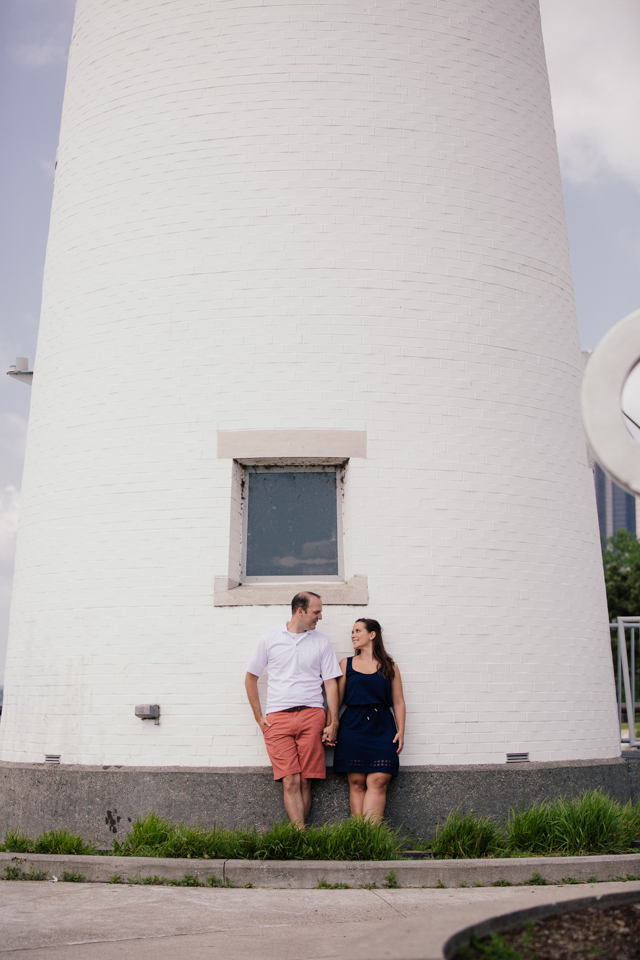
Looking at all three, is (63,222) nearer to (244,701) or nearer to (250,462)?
(250,462)

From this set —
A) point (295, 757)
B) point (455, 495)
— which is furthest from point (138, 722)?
point (455, 495)

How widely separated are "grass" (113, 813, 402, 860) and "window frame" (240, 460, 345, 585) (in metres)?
1.97

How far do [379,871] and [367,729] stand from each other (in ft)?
4.25

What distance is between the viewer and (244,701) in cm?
693

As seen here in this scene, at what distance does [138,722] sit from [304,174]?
16.2 ft

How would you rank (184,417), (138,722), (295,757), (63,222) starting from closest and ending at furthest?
(295,757) < (138,722) < (184,417) < (63,222)

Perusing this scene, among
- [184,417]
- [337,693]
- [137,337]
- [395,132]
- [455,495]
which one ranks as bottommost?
[337,693]

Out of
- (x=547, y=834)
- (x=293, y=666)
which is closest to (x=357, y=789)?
(x=293, y=666)

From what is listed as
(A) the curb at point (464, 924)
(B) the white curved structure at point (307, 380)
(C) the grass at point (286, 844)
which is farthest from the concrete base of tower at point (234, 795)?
(A) the curb at point (464, 924)

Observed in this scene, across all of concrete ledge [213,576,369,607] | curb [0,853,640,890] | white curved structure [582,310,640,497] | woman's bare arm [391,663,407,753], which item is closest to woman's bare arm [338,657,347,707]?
woman's bare arm [391,663,407,753]

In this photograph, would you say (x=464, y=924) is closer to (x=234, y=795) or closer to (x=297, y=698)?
(x=297, y=698)

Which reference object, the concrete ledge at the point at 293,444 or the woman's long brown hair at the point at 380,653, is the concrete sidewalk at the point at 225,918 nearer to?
the woman's long brown hair at the point at 380,653

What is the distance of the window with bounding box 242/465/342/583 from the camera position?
24.3 feet

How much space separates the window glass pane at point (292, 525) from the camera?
7414 mm
